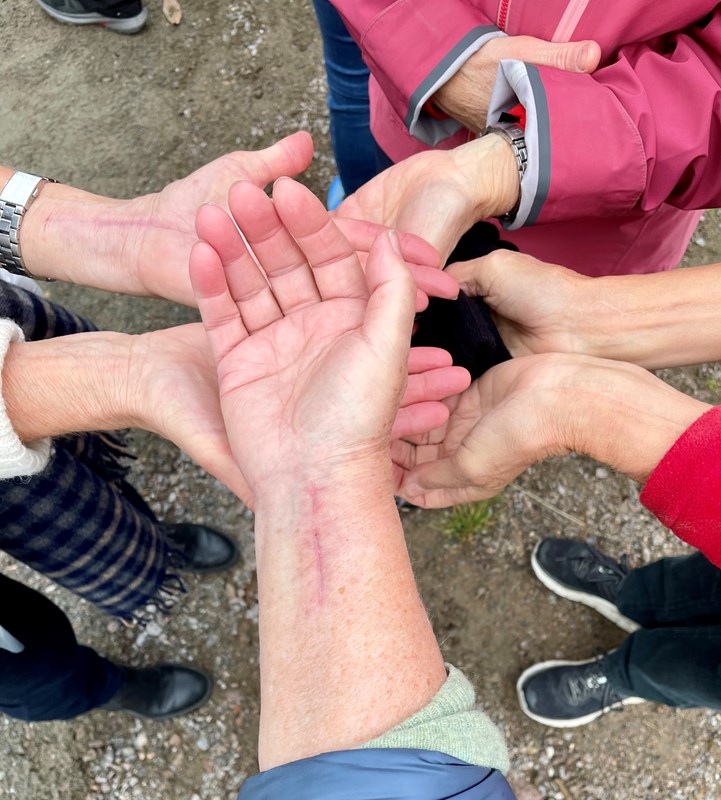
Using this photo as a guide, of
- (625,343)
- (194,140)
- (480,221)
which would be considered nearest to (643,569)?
(625,343)

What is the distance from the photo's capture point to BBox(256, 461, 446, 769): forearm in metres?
0.94

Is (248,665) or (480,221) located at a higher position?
(480,221)

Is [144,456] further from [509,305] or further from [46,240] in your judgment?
[509,305]

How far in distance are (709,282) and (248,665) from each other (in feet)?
7.04

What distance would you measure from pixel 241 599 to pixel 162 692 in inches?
17.6

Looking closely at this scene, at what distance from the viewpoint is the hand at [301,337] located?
118cm

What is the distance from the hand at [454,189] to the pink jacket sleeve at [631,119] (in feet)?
0.41

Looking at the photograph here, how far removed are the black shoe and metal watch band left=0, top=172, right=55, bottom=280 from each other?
1.50m

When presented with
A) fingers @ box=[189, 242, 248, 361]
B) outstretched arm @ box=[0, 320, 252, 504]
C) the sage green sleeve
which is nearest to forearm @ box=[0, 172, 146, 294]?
outstretched arm @ box=[0, 320, 252, 504]

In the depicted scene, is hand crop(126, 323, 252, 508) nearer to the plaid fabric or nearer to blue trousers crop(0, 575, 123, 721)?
the plaid fabric

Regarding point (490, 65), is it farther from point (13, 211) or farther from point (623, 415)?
point (13, 211)

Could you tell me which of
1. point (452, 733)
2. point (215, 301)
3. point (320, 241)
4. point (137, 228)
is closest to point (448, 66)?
point (320, 241)

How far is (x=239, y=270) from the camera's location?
1.33 m

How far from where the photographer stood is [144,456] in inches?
108
